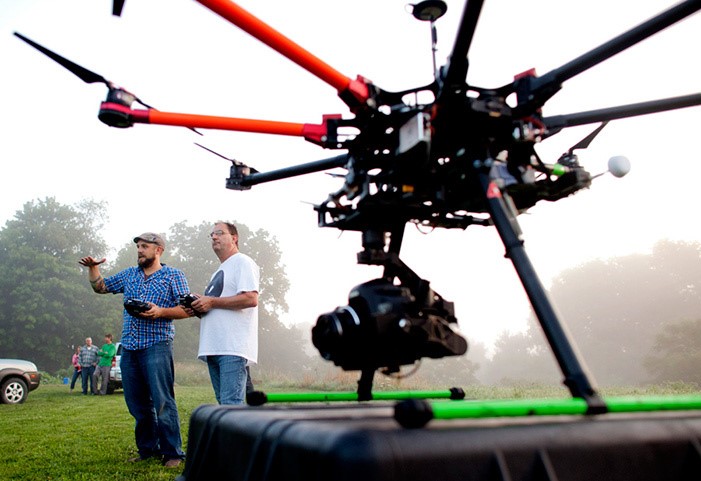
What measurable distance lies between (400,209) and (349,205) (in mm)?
260

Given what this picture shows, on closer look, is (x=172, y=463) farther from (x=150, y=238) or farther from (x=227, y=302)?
(x=150, y=238)

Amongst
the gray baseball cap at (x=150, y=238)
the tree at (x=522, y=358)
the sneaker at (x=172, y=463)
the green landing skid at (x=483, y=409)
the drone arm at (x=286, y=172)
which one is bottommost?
the sneaker at (x=172, y=463)

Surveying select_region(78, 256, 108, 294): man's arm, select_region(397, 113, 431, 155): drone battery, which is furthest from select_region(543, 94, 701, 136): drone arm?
select_region(78, 256, 108, 294): man's arm

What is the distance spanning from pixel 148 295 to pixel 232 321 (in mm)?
1124

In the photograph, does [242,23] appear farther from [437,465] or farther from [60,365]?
[60,365]

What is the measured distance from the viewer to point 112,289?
17.7 feet

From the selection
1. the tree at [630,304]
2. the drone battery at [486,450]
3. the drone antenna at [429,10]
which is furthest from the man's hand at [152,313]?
the tree at [630,304]

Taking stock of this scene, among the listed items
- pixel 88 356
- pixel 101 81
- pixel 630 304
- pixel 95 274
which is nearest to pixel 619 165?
pixel 101 81

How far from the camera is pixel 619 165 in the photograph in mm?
2365

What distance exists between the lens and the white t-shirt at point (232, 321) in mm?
4352

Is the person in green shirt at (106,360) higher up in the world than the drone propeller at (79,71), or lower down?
higher up

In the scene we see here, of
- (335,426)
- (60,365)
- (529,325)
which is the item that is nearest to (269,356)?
(60,365)

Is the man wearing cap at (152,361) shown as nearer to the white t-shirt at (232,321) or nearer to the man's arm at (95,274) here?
the man's arm at (95,274)

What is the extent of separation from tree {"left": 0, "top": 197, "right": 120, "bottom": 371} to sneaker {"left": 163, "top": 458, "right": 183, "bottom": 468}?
4879cm
